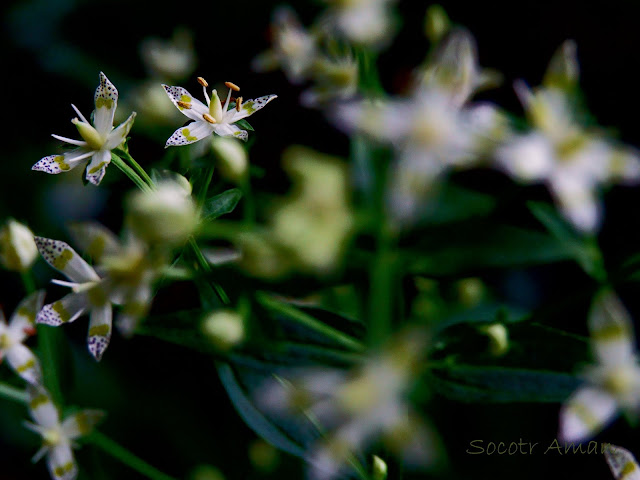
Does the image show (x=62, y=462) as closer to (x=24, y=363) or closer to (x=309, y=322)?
(x=24, y=363)

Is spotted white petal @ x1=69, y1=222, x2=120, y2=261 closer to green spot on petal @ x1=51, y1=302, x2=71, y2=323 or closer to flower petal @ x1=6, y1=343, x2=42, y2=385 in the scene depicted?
green spot on petal @ x1=51, y1=302, x2=71, y2=323

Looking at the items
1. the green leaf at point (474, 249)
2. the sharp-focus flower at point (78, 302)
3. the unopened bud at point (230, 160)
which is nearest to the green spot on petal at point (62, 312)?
the sharp-focus flower at point (78, 302)

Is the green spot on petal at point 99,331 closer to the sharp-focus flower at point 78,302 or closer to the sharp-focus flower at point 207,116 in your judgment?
the sharp-focus flower at point 78,302

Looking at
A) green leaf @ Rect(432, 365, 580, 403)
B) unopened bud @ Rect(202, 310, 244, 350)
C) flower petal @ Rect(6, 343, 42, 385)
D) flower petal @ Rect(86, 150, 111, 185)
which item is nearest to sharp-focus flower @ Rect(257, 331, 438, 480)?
unopened bud @ Rect(202, 310, 244, 350)

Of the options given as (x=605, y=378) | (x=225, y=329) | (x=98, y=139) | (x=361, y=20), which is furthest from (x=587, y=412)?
(x=98, y=139)

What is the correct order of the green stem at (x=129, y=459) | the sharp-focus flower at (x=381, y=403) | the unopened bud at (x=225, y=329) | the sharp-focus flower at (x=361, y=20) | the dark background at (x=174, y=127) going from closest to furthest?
the sharp-focus flower at (x=381, y=403) → the unopened bud at (x=225, y=329) → the sharp-focus flower at (x=361, y=20) → the green stem at (x=129, y=459) → the dark background at (x=174, y=127)

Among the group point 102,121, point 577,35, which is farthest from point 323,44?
point 577,35

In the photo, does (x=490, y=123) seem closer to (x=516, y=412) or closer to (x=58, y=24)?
(x=516, y=412)
